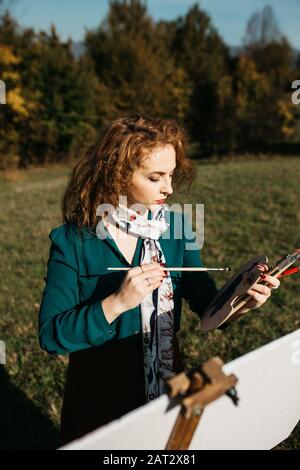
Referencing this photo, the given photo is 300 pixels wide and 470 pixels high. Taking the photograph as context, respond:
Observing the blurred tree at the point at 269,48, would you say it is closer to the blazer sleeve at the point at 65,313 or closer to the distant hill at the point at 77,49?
the distant hill at the point at 77,49

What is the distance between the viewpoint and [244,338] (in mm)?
3996

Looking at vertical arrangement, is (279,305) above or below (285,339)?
below

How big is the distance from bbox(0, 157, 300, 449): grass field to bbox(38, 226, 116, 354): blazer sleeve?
3.87 feet

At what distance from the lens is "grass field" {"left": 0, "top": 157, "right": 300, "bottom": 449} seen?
327 cm

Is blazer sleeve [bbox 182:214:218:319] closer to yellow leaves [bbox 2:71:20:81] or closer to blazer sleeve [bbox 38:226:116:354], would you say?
blazer sleeve [bbox 38:226:116:354]

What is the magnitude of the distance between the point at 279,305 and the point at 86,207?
11.1 feet

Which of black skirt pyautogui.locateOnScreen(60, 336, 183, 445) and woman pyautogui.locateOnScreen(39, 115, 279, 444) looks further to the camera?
black skirt pyautogui.locateOnScreen(60, 336, 183, 445)

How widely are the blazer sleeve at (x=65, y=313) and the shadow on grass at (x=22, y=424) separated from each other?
66.2 inches

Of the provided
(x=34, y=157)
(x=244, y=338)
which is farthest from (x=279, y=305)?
(x=34, y=157)

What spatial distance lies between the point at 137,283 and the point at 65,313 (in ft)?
1.12

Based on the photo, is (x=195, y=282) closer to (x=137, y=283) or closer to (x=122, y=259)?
(x=122, y=259)

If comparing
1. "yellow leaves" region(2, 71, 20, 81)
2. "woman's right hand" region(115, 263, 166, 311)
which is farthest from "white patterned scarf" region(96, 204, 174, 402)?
"yellow leaves" region(2, 71, 20, 81)

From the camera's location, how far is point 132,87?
1014 inches
